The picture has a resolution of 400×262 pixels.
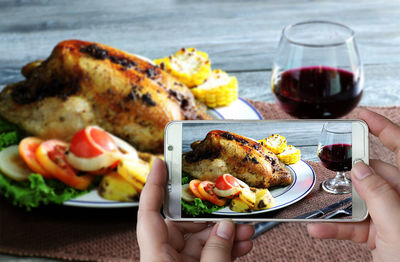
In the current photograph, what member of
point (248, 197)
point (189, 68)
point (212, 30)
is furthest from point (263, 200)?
point (212, 30)

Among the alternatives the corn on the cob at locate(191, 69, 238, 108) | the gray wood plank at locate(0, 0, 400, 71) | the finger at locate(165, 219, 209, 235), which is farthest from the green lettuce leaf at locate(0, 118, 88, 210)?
the gray wood plank at locate(0, 0, 400, 71)

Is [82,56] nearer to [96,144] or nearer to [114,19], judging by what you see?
[96,144]

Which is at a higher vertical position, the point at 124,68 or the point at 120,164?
the point at 124,68

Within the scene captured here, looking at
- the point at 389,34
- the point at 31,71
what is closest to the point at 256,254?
the point at 31,71

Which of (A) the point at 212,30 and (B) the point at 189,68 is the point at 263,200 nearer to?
(B) the point at 189,68

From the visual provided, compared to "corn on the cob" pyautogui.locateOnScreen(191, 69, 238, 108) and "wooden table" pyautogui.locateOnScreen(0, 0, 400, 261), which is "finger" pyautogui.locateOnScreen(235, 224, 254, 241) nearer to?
"corn on the cob" pyautogui.locateOnScreen(191, 69, 238, 108)

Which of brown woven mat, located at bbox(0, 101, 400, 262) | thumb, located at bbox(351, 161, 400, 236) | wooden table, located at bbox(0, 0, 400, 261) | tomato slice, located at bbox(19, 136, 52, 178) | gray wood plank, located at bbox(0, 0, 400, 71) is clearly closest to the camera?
thumb, located at bbox(351, 161, 400, 236)
